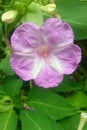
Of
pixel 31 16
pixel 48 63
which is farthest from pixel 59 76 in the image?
pixel 31 16

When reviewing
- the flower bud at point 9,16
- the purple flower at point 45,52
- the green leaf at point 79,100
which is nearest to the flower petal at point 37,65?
the purple flower at point 45,52

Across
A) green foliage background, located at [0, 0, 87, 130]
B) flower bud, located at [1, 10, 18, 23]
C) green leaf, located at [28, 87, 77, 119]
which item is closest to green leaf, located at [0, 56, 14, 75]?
green foliage background, located at [0, 0, 87, 130]

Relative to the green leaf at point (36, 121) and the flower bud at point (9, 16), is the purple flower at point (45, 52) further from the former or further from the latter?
the green leaf at point (36, 121)

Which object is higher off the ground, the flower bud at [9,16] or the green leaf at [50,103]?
the flower bud at [9,16]

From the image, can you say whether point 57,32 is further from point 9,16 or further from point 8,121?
point 8,121

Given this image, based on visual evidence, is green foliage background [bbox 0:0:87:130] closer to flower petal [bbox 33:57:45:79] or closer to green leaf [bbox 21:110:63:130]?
Answer: green leaf [bbox 21:110:63:130]

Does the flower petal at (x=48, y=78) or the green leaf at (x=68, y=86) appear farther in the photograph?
the green leaf at (x=68, y=86)

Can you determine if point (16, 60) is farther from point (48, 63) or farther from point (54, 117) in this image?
point (54, 117)
